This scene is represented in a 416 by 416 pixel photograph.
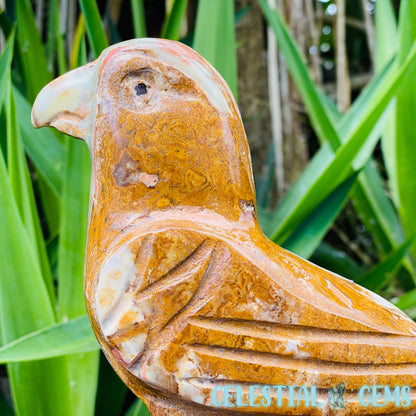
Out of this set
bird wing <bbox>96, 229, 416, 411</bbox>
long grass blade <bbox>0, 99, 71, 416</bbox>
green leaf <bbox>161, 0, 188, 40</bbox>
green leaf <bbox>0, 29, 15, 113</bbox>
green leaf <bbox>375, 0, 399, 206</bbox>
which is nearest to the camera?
bird wing <bbox>96, 229, 416, 411</bbox>

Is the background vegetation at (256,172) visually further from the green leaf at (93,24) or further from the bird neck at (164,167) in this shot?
the bird neck at (164,167)

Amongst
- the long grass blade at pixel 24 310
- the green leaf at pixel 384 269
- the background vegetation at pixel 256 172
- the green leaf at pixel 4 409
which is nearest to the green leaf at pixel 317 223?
the background vegetation at pixel 256 172

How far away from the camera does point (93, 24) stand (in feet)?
2.23

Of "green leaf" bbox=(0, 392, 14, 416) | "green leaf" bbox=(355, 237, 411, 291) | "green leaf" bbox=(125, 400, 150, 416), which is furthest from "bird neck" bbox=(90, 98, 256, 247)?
"green leaf" bbox=(0, 392, 14, 416)

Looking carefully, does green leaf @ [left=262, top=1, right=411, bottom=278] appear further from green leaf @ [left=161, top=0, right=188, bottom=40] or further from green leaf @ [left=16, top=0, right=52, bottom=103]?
green leaf @ [left=16, top=0, right=52, bottom=103]

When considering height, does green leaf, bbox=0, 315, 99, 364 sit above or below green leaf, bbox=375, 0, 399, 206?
below

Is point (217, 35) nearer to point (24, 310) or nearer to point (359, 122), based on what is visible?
point (359, 122)

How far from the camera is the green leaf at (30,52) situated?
0.86 meters

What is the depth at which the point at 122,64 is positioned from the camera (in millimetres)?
423

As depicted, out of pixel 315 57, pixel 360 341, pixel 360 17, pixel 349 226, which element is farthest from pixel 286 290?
pixel 360 17

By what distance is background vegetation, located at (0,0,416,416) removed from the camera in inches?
21.9

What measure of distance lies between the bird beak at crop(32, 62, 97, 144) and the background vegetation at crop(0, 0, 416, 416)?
5.0 inches

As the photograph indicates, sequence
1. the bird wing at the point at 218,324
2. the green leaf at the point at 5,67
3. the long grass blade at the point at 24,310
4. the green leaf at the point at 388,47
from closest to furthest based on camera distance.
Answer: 1. the bird wing at the point at 218,324
2. the long grass blade at the point at 24,310
3. the green leaf at the point at 5,67
4. the green leaf at the point at 388,47

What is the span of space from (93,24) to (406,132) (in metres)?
0.51
